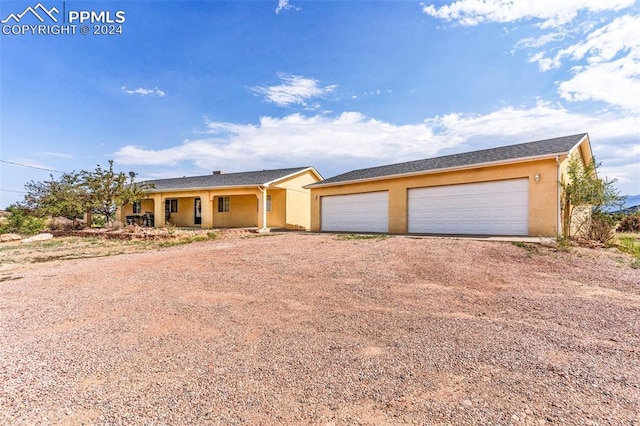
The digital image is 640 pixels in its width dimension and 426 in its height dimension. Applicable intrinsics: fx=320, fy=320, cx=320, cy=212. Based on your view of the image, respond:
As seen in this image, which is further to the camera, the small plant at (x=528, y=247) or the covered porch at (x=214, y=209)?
the covered porch at (x=214, y=209)

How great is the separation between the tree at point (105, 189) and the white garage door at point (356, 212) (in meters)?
11.9

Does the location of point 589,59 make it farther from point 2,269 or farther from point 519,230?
point 2,269

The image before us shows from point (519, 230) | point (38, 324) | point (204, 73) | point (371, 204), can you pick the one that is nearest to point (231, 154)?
point (204, 73)

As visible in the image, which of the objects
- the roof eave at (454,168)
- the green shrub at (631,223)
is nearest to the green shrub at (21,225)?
the roof eave at (454,168)

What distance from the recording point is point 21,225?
17.7 meters

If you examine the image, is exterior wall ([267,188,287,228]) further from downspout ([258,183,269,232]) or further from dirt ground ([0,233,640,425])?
dirt ground ([0,233,640,425])

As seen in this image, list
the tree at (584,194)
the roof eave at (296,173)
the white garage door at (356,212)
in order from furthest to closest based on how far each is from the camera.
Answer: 1. the roof eave at (296,173)
2. the white garage door at (356,212)
3. the tree at (584,194)

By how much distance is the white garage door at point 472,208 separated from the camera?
38.8 feet

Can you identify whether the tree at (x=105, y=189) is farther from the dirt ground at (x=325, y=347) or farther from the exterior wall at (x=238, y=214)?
the dirt ground at (x=325, y=347)

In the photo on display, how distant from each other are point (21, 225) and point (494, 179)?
23957 millimetres

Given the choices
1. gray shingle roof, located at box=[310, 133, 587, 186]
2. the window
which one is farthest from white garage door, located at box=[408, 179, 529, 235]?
the window

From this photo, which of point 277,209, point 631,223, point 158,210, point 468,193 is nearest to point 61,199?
point 158,210

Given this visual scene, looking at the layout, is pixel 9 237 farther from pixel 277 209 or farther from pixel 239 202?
pixel 277 209

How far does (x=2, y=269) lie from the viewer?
26.5ft
